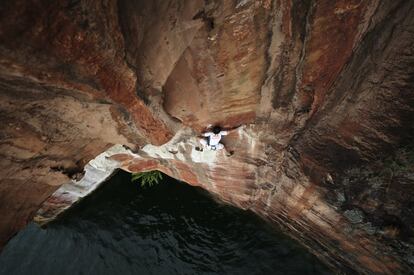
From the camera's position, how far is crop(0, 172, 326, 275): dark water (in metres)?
7.73

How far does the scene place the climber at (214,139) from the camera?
4.81m

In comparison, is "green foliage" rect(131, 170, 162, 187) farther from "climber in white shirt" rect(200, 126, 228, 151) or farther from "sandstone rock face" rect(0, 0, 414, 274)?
"climber in white shirt" rect(200, 126, 228, 151)

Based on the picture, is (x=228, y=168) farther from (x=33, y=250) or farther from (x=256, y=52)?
(x=33, y=250)

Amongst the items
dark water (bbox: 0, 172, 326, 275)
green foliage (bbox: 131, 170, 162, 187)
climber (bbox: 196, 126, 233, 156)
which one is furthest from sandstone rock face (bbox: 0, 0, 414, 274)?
green foliage (bbox: 131, 170, 162, 187)

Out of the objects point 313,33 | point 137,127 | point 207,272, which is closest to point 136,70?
point 137,127

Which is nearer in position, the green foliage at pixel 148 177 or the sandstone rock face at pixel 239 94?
the sandstone rock face at pixel 239 94

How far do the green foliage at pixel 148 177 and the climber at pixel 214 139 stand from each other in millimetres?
4238

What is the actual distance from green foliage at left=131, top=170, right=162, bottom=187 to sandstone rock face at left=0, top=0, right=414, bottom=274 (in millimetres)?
4132

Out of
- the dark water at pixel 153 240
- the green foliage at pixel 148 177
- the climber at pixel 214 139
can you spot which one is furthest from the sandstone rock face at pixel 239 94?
the green foliage at pixel 148 177

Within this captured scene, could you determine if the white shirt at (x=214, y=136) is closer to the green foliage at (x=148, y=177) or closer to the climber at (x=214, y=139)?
the climber at (x=214, y=139)

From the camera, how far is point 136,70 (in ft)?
11.3

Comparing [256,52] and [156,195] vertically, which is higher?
[256,52]

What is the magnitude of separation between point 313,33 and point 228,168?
3.07 metres

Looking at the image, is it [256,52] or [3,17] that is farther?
[256,52]
